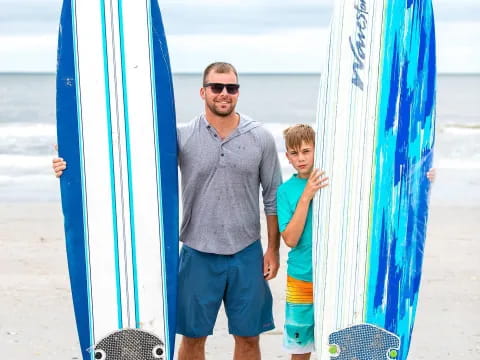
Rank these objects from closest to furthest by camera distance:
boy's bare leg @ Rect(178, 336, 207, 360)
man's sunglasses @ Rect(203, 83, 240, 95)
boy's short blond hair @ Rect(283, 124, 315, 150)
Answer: man's sunglasses @ Rect(203, 83, 240, 95)
boy's short blond hair @ Rect(283, 124, 315, 150)
boy's bare leg @ Rect(178, 336, 207, 360)

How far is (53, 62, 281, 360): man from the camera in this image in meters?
3.16

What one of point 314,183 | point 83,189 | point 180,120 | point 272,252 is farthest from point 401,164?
point 180,120

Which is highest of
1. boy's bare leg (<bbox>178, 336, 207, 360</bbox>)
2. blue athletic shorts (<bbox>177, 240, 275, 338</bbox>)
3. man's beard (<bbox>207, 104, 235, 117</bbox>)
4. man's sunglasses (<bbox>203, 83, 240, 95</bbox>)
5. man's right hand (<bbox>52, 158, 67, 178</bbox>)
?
man's sunglasses (<bbox>203, 83, 240, 95</bbox>)

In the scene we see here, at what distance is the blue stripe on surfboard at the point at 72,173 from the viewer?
3.39 meters

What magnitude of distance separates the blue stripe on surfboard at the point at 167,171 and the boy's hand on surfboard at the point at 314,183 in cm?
58

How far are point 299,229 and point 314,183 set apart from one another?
22 centimetres

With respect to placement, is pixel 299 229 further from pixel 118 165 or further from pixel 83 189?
pixel 83 189

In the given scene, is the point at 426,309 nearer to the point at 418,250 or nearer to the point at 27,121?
the point at 418,250

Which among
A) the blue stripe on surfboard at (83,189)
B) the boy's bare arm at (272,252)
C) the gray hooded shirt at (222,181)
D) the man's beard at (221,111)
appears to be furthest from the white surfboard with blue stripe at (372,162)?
the blue stripe on surfboard at (83,189)

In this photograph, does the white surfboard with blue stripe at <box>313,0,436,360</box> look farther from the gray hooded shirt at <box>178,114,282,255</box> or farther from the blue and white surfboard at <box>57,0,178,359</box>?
the blue and white surfboard at <box>57,0,178,359</box>

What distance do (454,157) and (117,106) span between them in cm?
957

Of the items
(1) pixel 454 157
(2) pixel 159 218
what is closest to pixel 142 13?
(2) pixel 159 218

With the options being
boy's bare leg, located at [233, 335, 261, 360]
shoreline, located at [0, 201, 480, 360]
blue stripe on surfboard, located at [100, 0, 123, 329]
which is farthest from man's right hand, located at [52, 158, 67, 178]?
shoreline, located at [0, 201, 480, 360]

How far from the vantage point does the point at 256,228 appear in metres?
3.27
